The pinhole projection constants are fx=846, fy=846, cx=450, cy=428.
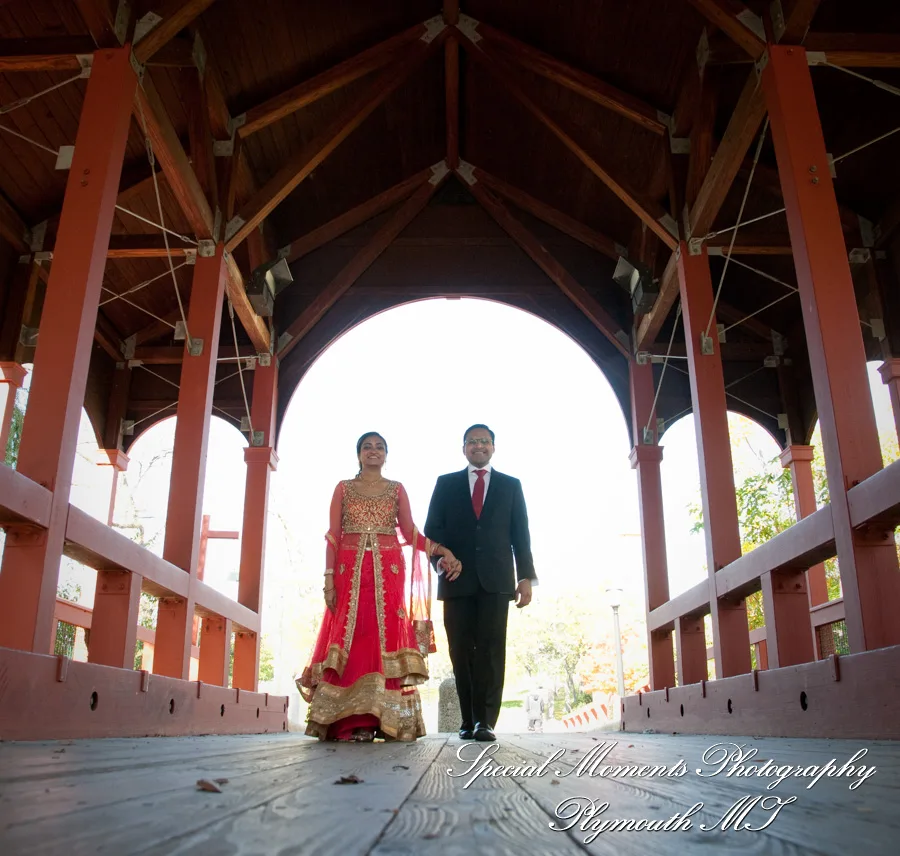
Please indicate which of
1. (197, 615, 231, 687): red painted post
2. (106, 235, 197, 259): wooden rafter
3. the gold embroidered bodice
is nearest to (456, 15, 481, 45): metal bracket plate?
(106, 235, 197, 259): wooden rafter

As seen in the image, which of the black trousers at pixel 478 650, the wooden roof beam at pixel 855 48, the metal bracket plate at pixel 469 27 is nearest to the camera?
the black trousers at pixel 478 650

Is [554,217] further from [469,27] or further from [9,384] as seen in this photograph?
[9,384]

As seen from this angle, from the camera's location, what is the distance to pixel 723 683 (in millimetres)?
4266

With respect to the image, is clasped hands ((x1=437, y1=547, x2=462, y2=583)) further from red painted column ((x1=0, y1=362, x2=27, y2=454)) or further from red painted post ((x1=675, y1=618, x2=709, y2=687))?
red painted column ((x1=0, y1=362, x2=27, y2=454))

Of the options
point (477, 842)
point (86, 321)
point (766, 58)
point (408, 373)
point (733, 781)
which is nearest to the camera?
point (477, 842)

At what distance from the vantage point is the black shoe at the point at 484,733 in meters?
3.56

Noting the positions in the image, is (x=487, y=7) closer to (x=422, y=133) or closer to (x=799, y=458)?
(x=422, y=133)

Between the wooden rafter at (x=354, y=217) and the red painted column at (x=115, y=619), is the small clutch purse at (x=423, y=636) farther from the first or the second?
the wooden rafter at (x=354, y=217)

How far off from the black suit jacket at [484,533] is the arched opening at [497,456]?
2029 cm

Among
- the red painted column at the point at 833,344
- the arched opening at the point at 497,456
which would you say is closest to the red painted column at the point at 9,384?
the red painted column at the point at 833,344

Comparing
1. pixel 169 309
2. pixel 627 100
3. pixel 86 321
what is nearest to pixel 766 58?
pixel 627 100

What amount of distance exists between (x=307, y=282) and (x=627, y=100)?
160 inches

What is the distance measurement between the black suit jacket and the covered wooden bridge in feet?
4.04

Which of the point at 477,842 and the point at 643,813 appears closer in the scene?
the point at 477,842
